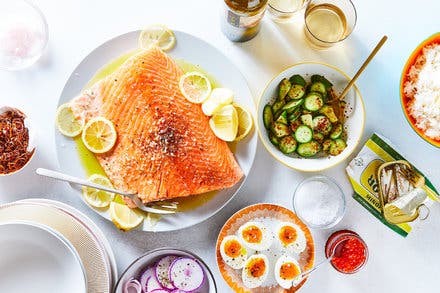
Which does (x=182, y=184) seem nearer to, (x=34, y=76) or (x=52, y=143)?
(x=52, y=143)

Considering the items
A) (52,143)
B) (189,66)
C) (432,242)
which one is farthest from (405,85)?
(52,143)

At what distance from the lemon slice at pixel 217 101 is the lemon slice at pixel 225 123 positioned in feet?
0.08

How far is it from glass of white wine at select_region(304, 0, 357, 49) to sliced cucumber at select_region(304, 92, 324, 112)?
0.24 m

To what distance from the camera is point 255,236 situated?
2.27 meters

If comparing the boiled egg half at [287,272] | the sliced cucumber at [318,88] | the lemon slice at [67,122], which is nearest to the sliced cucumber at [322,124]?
the sliced cucumber at [318,88]

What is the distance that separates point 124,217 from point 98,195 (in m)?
0.15

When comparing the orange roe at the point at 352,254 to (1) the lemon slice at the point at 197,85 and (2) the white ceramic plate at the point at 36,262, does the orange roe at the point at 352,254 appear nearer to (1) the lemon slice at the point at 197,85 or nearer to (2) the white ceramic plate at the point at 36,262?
(1) the lemon slice at the point at 197,85

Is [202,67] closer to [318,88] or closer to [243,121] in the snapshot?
[243,121]

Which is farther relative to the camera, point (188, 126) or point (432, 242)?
point (432, 242)

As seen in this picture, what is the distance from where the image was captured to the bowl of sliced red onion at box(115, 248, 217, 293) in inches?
84.0

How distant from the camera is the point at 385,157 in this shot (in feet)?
7.77

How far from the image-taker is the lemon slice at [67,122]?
223cm

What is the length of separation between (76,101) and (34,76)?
12.6 inches

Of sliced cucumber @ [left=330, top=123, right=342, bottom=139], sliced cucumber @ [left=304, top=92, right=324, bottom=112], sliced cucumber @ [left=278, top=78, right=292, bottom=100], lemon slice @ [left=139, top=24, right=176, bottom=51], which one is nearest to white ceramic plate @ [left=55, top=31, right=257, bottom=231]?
lemon slice @ [left=139, top=24, right=176, bottom=51]
